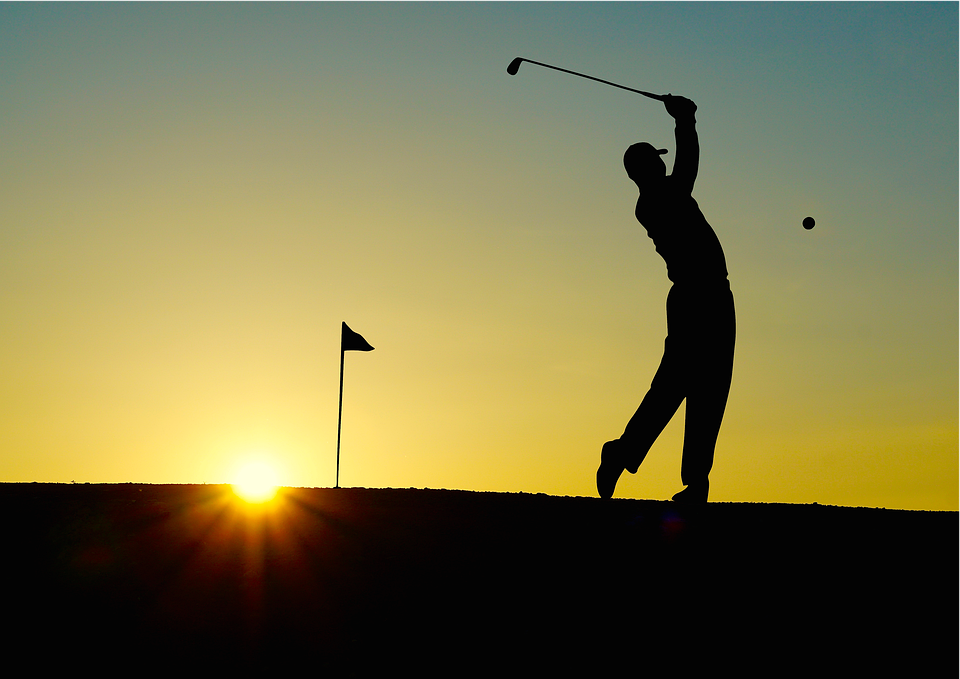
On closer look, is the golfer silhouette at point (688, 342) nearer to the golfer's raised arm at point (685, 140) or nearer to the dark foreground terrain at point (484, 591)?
the golfer's raised arm at point (685, 140)

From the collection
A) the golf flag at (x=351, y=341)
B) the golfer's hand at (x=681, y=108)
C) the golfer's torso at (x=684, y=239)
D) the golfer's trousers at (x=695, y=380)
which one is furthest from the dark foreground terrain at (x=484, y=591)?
the golf flag at (x=351, y=341)

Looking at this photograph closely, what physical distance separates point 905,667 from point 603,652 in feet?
6.31

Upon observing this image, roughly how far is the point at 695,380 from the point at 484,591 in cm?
416

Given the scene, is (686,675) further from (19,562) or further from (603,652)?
(19,562)

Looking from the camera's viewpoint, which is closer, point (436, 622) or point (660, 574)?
point (436, 622)

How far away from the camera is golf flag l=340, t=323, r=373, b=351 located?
20609mm

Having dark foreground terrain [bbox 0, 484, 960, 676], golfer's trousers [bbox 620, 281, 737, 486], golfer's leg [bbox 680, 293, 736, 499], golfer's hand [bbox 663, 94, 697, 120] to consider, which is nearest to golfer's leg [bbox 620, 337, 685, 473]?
golfer's trousers [bbox 620, 281, 737, 486]

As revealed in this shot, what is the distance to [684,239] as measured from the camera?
38.1ft

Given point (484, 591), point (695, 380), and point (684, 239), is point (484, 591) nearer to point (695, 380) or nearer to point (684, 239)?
point (695, 380)

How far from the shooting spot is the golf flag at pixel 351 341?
20.6 meters

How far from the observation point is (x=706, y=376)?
1147cm

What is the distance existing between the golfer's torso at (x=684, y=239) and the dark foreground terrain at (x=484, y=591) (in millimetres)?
2473

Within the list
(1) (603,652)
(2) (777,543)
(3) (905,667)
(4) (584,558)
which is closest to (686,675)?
(1) (603,652)

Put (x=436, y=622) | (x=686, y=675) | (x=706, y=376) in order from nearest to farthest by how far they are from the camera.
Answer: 1. (x=686, y=675)
2. (x=436, y=622)
3. (x=706, y=376)
